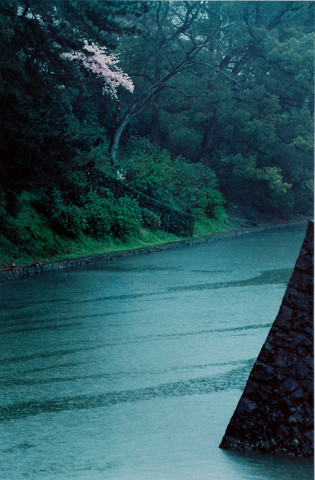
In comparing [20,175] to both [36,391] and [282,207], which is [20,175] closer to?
[36,391]

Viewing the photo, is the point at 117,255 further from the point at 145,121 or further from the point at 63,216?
the point at 145,121

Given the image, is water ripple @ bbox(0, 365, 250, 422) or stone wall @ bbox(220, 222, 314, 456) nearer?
stone wall @ bbox(220, 222, 314, 456)

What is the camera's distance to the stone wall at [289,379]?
18.1 ft

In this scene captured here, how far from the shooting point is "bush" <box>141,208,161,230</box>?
108 feet

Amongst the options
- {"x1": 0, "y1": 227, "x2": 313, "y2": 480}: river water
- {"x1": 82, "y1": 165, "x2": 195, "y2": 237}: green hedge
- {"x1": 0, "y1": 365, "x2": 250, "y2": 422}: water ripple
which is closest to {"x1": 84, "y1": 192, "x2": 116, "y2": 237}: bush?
{"x1": 82, "y1": 165, "x2": 195, "y2": 237}: green hedge

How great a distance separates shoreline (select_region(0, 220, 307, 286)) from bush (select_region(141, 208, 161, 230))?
1273mm

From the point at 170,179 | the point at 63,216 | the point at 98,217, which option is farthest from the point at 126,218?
the point at 170,179

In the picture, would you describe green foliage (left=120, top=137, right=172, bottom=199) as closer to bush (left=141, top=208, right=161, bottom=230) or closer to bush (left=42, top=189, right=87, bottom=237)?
bush (left=141, top=208, right=161, bottom=230)

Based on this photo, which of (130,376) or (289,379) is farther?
(130,376)

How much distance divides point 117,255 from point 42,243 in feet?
9.54

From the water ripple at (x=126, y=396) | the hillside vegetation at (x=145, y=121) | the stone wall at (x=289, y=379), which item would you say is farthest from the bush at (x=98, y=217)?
the stone wall at (x=289, y=379)

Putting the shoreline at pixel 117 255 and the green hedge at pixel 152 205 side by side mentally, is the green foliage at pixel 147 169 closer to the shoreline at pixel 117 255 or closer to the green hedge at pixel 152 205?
the green hedge at pixel 152 205

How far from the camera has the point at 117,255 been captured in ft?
87.0

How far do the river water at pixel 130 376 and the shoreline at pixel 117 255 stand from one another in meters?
2.34
